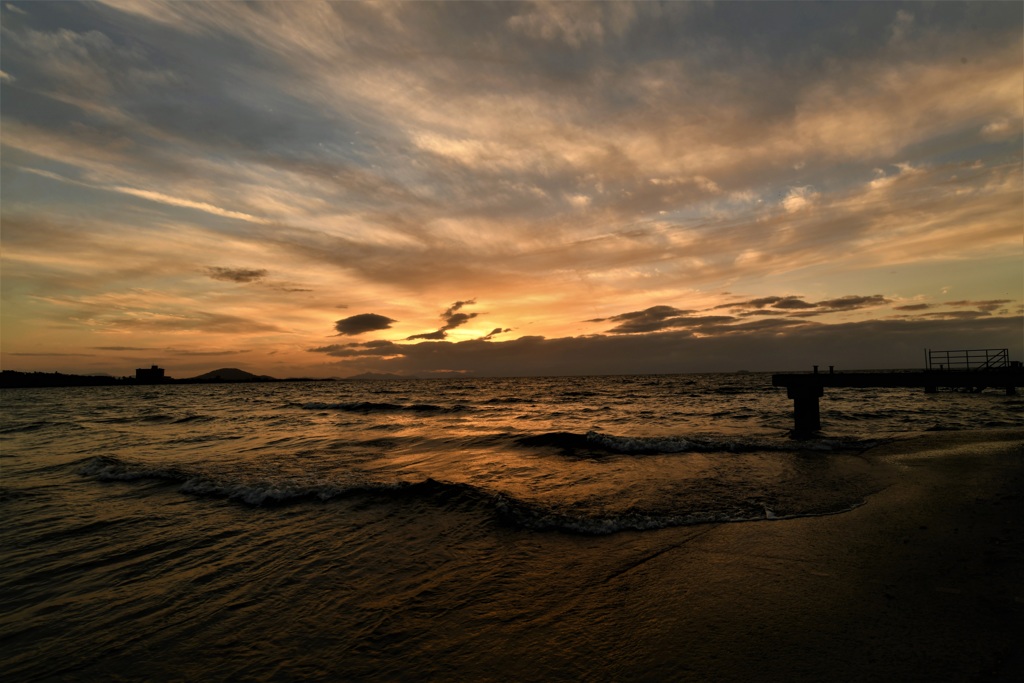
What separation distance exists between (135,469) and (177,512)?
5.89 m

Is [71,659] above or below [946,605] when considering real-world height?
below

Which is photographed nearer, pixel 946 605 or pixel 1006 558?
pixel 946 605

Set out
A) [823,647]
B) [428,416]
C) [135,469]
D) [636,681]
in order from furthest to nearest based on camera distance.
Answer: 1. [428,416]
2. [135,469]
3. [823,647]
4. [636,681]

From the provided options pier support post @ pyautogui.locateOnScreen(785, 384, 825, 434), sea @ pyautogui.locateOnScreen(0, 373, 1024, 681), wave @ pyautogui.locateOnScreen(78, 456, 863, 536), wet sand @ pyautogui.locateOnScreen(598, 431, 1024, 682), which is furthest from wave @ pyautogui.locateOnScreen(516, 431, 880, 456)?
wet sand @ pyautogui.locateOnScreen(598, 431, 1024, 682)

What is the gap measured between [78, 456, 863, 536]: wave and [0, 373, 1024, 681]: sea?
0.06 metres

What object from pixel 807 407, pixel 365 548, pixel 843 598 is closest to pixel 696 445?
pixel 807 407

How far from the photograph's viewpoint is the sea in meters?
4.82

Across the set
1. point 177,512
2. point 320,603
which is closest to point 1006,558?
point 320,603

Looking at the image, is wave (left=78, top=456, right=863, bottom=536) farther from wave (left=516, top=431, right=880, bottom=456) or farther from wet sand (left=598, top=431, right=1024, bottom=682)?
wave (left=516, top=431, right=880, bottom=456)

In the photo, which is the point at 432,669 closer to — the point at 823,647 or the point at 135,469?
the point at 823,647

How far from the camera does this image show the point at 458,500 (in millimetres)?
10859

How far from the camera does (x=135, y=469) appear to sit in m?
14.4

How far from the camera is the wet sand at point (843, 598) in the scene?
4.24m

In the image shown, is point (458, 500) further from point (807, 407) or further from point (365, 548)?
point (807, 407)
